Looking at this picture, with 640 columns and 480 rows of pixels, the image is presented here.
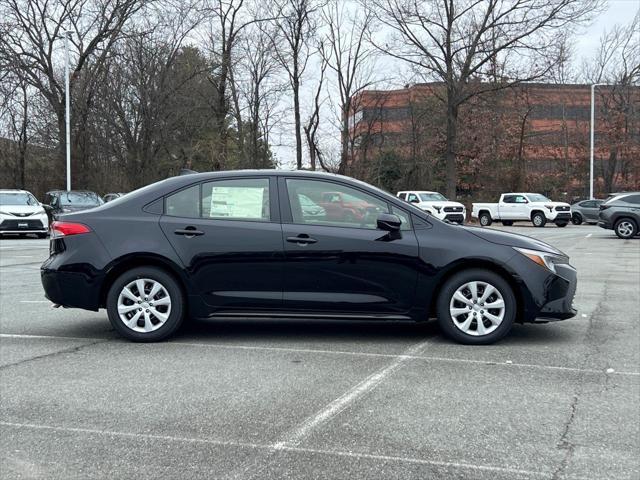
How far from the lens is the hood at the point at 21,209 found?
942 inches

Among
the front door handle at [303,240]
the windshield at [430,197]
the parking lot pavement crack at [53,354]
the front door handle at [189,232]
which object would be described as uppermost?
the windshield at [430,197]

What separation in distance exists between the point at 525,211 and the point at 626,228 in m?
12.3

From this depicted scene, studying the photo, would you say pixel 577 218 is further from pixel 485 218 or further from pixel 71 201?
pixel 71 201

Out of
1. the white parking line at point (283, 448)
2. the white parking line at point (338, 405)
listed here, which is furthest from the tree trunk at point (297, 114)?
the white parking line at point (283, 448)

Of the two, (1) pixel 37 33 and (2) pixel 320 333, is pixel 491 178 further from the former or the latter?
(2) pixel 320 333

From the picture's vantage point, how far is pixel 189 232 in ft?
21.5

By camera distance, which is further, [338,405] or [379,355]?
[379,355]

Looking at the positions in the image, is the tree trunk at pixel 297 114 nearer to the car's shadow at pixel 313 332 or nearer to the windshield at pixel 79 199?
the windshield at pixel 79 199

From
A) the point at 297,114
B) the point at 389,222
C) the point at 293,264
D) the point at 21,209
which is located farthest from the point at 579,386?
the point at 297,114

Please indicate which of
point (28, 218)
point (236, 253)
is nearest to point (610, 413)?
point (236, 253)

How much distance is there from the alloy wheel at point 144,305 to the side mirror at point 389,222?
2106 mm

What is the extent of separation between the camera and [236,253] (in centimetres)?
651

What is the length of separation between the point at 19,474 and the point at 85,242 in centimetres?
334

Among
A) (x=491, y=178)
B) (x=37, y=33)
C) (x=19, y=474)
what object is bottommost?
(x=19, y=474)
